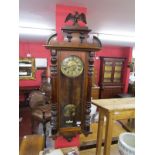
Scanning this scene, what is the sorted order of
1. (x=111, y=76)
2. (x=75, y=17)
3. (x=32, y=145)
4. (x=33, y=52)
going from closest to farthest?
(x=75, y=17) → (x=32, y=145) → (x=33, y=52) → (x=111, y=76)

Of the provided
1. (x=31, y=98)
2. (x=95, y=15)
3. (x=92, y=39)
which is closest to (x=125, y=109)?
(x=92, y=39)

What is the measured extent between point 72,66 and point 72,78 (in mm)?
146

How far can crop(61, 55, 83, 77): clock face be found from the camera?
1974 millimetres

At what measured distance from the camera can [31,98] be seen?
4.11 metres

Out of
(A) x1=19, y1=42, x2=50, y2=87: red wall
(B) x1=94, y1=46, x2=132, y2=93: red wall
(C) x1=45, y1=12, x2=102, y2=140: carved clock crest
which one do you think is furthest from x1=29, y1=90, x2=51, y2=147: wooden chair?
(B) x1=94, y1=46, x2=132, y2=93: red wall

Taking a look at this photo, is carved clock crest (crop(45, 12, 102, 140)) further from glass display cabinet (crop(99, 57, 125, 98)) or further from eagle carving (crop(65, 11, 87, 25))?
glass display cabinet (crop(99, 57, 125, 98))

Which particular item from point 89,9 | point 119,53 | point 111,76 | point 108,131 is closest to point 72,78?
point 108,131

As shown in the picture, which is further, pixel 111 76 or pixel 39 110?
pixel 111 76

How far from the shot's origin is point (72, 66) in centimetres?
199

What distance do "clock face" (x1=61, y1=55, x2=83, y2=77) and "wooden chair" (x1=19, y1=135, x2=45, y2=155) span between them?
1.03m

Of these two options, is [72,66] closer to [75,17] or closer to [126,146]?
[75,17]
